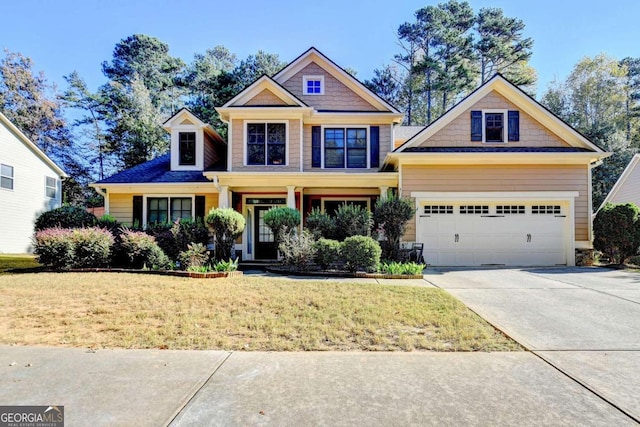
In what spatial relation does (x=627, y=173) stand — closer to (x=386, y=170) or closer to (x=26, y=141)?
(x=386, y=170)

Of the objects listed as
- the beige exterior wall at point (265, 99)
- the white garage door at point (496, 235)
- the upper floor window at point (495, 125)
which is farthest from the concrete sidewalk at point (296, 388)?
the beige exterior wall at point (265, 99)

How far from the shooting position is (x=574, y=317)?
5.27 m

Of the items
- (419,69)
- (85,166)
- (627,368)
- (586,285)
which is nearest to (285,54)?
(419,69)

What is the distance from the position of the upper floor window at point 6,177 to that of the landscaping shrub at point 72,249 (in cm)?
1079

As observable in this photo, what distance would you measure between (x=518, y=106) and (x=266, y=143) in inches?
366

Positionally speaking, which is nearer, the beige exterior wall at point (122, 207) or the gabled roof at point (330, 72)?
the beige exterior wall at point (122, 207)

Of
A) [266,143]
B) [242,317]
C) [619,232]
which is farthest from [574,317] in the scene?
[266,143]

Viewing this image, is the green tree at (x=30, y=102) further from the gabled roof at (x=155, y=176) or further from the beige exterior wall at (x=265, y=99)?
the beige exterior wall at (x=265, y=99)

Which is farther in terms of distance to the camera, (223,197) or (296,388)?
(223,197)

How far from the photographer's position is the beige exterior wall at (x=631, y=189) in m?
18.0

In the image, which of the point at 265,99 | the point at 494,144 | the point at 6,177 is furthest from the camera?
the point at 6,177

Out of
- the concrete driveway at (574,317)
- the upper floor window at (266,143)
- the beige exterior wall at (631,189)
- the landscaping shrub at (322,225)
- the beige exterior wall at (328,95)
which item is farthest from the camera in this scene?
the beige exterior wall at (631,189)

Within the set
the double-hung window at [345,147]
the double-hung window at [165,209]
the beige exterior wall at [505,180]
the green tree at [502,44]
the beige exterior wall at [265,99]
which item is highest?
the green tree at [502,44]

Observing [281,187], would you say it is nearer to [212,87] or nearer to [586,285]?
[586,285]
